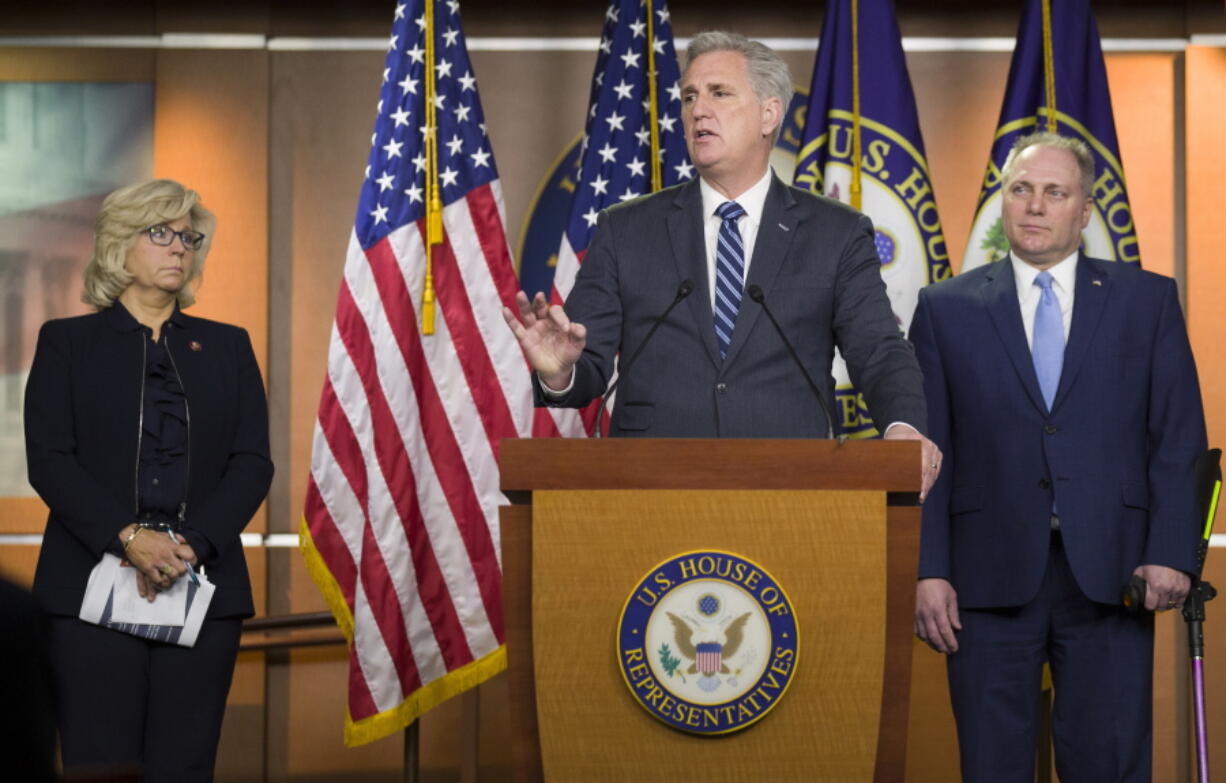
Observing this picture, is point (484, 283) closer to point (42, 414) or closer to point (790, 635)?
point (42, 414)

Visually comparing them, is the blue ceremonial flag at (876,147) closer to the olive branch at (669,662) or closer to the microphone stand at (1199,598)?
the microphone stand at (1199,598)

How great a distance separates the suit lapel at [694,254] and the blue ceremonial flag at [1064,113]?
1600 millimetres

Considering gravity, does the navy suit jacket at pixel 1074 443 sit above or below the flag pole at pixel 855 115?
below

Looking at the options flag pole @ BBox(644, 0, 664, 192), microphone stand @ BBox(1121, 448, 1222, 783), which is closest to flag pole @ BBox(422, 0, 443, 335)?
flag pole @ BBox(644, 0, 664, 192)

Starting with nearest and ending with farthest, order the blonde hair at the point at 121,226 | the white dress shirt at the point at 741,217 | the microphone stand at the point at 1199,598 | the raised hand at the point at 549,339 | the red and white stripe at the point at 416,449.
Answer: the raised hand at the point at 549,339
the white dress shirt at the point at 741,217
the microphone stand at the point at 1199,598
the blonde hair at the point at 121,226
the red and white stripe at the point at 416,449

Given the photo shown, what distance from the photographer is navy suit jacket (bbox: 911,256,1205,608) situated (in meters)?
2.92

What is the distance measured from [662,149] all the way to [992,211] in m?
0.94

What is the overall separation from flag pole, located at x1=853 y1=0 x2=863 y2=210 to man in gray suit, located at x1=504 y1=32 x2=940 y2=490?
1.33m

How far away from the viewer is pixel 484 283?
399 centimetres

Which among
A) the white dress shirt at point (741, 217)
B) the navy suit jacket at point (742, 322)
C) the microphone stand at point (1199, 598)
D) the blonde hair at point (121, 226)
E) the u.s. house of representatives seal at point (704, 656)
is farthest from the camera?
the blonde hair at point (121, 226)

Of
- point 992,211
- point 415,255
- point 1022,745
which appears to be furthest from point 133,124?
point 1022,745

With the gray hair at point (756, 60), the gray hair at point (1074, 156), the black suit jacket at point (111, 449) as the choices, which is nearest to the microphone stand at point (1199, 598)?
the gray hair at point (1074, 156)

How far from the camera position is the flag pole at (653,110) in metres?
4.02

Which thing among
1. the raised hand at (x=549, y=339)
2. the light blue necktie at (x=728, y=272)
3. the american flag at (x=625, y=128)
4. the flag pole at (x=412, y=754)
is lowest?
the flag pole at (x=412, y=754)
